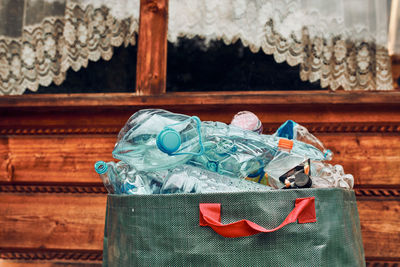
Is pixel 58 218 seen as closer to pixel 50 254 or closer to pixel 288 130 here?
pixel 50 254

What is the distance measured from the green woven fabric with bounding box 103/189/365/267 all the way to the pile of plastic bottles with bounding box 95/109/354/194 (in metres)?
0.07

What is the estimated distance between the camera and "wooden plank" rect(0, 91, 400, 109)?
4.34ft

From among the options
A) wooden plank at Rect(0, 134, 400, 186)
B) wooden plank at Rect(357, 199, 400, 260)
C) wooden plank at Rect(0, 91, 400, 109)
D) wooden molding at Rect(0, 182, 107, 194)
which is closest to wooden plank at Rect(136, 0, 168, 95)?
wooden plank at Rect(0, 91, 400, 109)

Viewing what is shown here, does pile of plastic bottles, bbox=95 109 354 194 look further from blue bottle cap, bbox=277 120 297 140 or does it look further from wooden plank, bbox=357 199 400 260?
wooden plank, bbox=357 199 400 260

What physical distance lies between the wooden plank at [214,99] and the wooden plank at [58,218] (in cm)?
41

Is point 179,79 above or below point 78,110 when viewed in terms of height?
above

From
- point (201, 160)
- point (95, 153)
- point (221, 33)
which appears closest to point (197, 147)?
point (201, 160)

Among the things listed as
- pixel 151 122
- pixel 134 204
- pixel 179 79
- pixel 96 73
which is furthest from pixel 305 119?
pixel 96 73

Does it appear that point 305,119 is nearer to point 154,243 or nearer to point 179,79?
point 179,79

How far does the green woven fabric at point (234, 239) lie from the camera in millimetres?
639

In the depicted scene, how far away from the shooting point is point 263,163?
2.70 feet

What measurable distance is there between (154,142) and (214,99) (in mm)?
633

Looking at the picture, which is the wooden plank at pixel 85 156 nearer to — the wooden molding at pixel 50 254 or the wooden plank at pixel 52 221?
the wooden plank at pixel 52 221

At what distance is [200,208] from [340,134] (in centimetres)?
95
